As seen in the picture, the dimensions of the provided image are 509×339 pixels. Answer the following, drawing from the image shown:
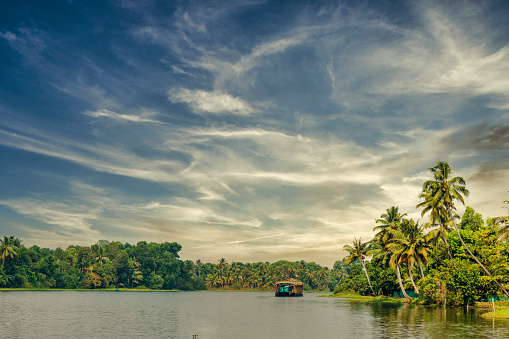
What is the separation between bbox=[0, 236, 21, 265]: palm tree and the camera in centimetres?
13462

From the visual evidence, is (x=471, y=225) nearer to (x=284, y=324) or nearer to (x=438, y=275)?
(x=438, y=275)

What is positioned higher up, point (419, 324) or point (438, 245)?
point (438, 245)

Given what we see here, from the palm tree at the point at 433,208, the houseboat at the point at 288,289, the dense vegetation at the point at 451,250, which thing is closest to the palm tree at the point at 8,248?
the houseboat at the point at 288,289

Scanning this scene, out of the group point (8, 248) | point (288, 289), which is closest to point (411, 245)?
point (288, 289)

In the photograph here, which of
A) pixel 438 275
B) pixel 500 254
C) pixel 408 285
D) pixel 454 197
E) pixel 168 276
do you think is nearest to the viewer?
pixel 500 254

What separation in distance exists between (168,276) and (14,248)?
7547 cm

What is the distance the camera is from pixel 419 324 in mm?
42000

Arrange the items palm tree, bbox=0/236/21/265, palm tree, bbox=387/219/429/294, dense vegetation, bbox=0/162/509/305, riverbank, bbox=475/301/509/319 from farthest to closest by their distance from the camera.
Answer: palm tree, bbox=0/236/21/265 < palm tree, bbox=387/219/429/294 < dense vegetation, bbox=0/162/509/305 < riverbank, bbox=475/301/509/319

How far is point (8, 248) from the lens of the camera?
134750 mm

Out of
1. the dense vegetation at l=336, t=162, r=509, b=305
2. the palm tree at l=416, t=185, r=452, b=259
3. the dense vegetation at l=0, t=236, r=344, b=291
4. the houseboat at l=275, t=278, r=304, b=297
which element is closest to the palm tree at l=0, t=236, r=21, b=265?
the dense vegetation at l=0, t=236, r=344, b=291

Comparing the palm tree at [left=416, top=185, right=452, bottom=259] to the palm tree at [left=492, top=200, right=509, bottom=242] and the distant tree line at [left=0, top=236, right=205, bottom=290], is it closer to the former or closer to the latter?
the palm tree at [left=492, top=200, right=509, bottom=242]

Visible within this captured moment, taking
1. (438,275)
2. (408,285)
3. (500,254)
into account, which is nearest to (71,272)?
(408,285)

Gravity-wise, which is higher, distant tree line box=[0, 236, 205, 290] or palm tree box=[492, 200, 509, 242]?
palm tree box=[492, 200, 509, 242]

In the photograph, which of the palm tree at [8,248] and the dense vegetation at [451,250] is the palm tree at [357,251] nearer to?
the dense vegetation at [451,250]
